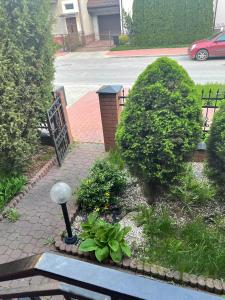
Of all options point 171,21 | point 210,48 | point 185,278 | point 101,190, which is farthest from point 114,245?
point 171,21

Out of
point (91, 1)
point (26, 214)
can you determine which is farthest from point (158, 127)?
point (91, 1)

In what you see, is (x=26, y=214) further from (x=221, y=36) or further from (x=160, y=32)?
(x=160, y=32)

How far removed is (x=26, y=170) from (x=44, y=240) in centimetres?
199

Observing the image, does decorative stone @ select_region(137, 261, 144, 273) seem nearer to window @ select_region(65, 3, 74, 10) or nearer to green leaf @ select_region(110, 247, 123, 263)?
green leaf @ select_region(110, 247, 123, 263)

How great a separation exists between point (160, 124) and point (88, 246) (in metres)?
1.69

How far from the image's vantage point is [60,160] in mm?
5516

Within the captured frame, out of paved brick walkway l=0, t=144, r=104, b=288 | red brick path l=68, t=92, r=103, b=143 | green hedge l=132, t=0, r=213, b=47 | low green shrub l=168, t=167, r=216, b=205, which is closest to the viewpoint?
paved brick walkway l=0, t=144, r=104, b=288

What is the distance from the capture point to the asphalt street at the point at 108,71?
11289 millimetres

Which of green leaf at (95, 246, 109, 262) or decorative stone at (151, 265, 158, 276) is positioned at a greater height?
green leaf at (95, 246, 109, 262)

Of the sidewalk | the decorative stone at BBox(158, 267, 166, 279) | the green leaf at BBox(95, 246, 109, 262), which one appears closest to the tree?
the green leaf at BBox(95, 246, 109, 262)

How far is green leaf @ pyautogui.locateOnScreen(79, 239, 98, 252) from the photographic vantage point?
10.1 ft

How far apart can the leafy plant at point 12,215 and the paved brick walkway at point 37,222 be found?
0.06 meters

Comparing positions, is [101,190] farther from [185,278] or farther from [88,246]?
[185,278]

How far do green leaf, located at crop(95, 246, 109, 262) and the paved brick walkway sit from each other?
0.78 metres
